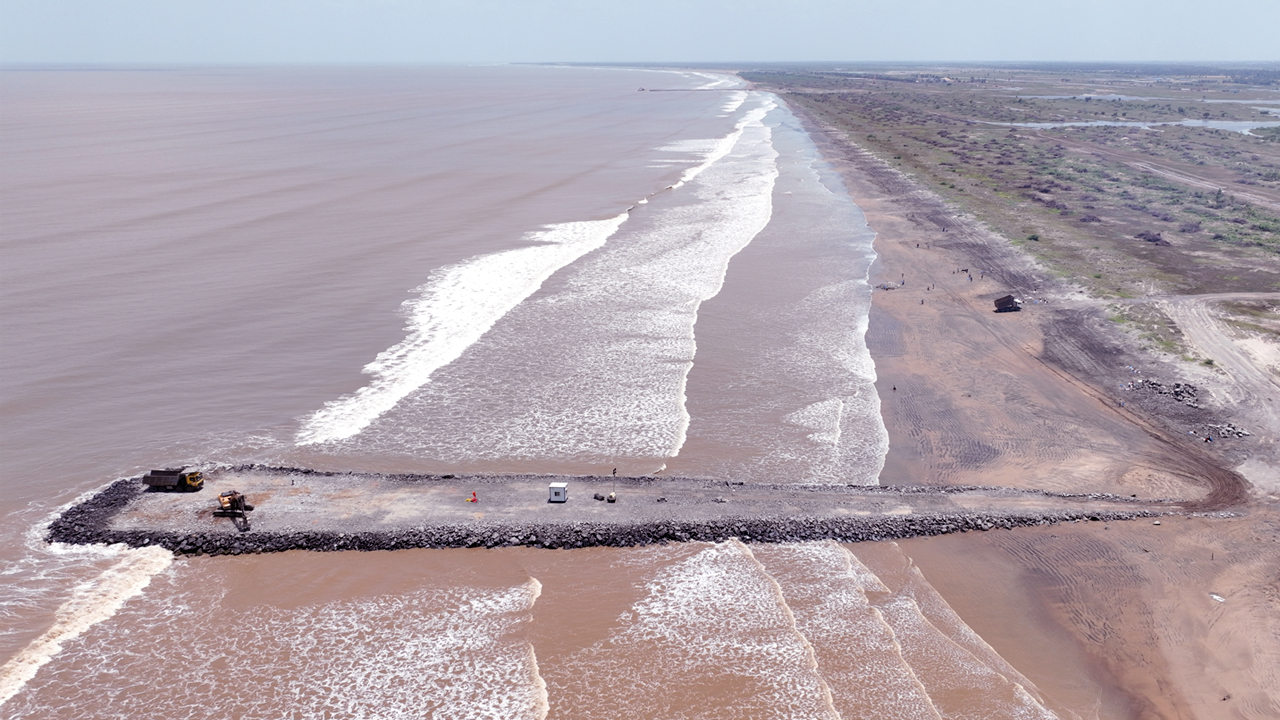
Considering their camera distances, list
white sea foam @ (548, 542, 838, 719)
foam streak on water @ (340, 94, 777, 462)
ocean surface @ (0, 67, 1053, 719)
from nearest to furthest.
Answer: white sea foam @ (548, 542, 838, 719)
ocean surface @ (0, 67, 1053, 719)
foam streak on water @ (340, 94, 777, 462)

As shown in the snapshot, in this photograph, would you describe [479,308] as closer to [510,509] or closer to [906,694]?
[510,509]

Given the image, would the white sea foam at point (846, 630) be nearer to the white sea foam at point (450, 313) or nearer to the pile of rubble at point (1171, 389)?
the white sea foam at point (450, 313)

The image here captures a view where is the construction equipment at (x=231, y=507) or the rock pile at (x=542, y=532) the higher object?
the construction equipment at (x=231, y=507)

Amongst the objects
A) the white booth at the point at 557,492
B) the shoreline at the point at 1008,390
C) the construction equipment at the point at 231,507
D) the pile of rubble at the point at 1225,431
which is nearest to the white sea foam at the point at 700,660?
the white booth at the point at 557,492

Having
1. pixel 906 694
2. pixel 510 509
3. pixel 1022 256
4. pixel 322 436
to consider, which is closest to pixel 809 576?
pixel 906 694

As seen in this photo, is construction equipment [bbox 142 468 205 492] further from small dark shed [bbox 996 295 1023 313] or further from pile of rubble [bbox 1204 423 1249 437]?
small dark shed [bbox 996 295 1023 313]

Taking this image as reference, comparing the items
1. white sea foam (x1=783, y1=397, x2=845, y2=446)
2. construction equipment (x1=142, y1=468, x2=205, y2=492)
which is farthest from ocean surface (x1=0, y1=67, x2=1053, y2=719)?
construction equipment (x1=142, y1=468, x2=205, y2=492)

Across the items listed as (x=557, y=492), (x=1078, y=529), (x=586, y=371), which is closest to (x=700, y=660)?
(x=557, y=492)

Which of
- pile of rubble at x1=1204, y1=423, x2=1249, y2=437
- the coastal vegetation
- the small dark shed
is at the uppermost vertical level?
the coastal vegetation
